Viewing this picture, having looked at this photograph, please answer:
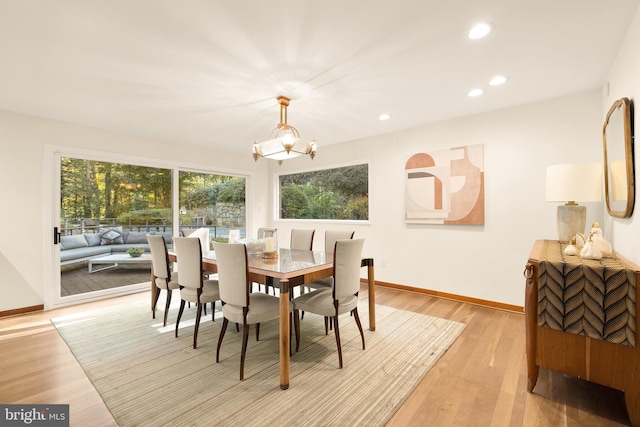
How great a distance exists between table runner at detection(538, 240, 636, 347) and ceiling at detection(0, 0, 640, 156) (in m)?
1.54

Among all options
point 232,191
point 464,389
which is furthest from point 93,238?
point 464,389

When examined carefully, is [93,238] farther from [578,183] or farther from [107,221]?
[578,183]

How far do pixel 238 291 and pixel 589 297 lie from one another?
222 cm

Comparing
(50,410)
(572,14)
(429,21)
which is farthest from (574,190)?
(50,410)

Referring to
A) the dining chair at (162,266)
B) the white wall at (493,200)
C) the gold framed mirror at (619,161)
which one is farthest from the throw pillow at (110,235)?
the gold framed mirror at (619,161)

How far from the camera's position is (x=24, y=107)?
319 centimetres

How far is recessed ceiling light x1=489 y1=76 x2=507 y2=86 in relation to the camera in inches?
102

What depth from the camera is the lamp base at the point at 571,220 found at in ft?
8.18

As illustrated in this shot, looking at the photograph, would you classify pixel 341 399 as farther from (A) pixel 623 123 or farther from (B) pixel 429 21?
(A) pixel 623 123

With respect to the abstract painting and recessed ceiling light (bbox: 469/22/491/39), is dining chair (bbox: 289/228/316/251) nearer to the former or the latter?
the abstract painting

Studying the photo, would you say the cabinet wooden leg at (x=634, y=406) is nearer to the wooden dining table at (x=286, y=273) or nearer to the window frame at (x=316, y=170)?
the wooden dining table at (x=286, y=273)

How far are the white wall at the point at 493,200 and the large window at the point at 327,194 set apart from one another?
33cm

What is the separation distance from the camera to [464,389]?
6.36ft

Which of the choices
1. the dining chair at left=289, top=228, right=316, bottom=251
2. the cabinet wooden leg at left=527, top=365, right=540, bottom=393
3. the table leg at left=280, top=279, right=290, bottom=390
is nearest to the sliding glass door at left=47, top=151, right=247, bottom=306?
the dining chair at left=289, top=228, right=316, bottom=251
